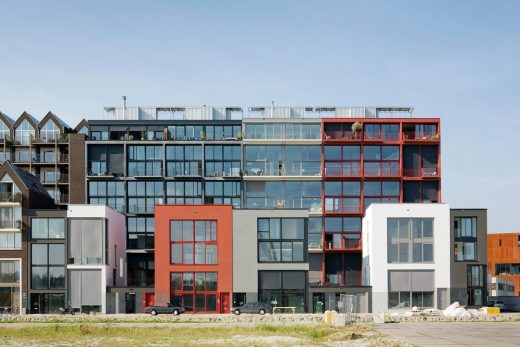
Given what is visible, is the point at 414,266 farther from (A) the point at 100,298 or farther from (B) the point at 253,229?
(A) the point at 100,298

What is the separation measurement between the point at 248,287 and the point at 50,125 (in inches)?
1882

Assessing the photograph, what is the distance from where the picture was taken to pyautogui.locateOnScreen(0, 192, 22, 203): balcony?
101 metres

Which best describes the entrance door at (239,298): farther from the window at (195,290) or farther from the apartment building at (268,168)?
the apartment building at (268,168)

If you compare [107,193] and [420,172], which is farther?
[107,193]

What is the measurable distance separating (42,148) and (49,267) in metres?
33.2

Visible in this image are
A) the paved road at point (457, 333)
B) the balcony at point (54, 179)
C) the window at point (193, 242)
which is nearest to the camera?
the paved road at point (457, 333)

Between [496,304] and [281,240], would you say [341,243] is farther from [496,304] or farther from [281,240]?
[496,304]

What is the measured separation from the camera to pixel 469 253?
10181 cm

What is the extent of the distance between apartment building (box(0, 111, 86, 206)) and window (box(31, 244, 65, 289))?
82.7 ft

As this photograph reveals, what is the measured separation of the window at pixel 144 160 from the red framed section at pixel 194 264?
23.6m

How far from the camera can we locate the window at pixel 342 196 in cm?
11912

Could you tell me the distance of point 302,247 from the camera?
9881 centimetres

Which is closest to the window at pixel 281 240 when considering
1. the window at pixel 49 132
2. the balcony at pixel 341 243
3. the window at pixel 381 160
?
the balcony at pixel 341 243

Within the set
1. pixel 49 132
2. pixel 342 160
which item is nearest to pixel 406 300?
pixel 342 160
